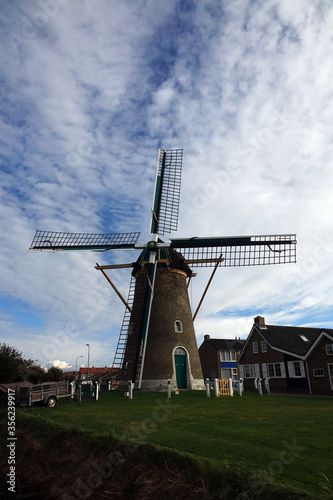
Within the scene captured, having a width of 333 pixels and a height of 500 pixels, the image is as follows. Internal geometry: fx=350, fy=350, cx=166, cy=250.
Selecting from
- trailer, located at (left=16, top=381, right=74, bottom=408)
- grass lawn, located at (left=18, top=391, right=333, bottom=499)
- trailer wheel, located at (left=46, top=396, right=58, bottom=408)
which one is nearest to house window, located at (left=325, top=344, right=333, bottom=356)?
grass lawn, located at (left=18, top=391, right=333, bottom=499)

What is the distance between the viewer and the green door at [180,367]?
25828 millimetres

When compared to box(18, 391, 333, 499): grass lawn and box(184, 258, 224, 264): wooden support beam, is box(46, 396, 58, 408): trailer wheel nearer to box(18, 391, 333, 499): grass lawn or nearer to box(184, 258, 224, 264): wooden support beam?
box(18, 391, 333, 499): grass lawn

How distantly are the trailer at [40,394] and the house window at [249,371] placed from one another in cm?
2441

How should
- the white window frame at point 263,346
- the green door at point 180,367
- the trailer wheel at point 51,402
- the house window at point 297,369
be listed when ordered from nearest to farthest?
the trailer wheel at point 51,402 < the green door at point 180,367 < the house window at point 297,369 < the white window frame at point 263,346

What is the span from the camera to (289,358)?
3341 cm

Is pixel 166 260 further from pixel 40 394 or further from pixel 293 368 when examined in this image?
pixel 293 368

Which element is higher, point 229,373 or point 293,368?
point 229,373

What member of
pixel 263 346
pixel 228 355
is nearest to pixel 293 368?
pixel 263 346

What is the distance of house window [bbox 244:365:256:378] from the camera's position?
37688 millimetres

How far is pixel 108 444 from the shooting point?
32.0 feet

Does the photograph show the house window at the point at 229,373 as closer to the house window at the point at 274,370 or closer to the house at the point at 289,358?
the house at the point at 289,358

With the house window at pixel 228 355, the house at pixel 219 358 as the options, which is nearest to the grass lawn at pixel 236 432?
the house at pixel 219 358

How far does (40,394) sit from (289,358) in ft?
79.3

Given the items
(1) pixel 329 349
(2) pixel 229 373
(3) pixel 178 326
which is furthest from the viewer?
(2) pixel 229 373
